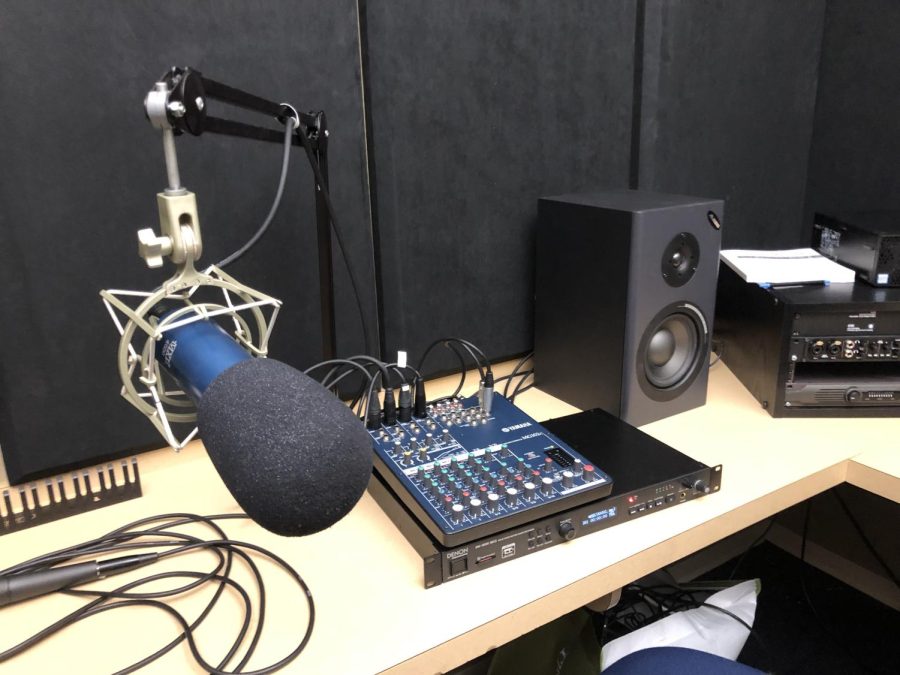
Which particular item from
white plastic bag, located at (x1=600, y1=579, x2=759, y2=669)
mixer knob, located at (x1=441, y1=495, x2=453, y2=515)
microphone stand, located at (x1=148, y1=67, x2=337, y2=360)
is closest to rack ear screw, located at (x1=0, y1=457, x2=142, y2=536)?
microphone stand, located at (x1=148, y1=67, x2=337, y2=360)

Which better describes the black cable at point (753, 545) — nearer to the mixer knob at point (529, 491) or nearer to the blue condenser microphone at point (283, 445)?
the mixer knob at point (529, 491)

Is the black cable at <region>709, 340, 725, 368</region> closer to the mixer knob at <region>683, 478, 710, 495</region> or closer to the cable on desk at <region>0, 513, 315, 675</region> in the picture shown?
the mixer knob at <region>683, 478, 710, 495</region>

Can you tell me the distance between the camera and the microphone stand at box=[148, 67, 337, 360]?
0.52 metres

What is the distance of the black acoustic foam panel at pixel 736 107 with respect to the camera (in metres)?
1.25

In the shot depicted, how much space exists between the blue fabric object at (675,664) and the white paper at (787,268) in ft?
2.00

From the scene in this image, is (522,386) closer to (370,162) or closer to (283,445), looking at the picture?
(370,162)

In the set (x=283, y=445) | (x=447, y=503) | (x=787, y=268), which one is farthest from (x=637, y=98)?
(x=283, y=445)

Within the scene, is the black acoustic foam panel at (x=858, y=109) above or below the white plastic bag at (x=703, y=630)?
above

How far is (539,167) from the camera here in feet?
3.89

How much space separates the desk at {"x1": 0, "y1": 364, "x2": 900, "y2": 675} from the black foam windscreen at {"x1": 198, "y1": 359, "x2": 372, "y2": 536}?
0.26 metres

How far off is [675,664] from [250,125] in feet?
2.44

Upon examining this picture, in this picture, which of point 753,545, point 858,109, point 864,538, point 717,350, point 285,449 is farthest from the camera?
point 753,545

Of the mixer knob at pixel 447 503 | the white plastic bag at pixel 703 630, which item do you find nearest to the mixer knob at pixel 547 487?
the mixer knob at pixel 447 503

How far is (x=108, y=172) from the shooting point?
85cm
